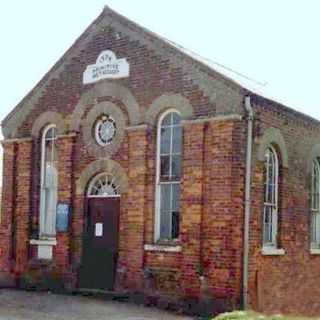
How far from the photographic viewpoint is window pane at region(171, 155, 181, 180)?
50.8 feet

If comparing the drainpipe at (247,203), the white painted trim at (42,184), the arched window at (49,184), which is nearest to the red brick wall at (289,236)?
the drainpipe at (247,203)

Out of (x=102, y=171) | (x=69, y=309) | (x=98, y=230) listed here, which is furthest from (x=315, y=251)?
(x=69, y=309)

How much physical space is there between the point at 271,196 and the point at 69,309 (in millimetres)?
5277

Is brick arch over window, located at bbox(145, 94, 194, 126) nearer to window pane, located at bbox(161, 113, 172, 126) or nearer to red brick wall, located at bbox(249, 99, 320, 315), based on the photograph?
window pane, located at bbox(161, 113, 172, 126)

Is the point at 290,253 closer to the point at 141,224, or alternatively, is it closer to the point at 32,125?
the point at 141,224

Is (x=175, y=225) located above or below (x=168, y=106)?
below

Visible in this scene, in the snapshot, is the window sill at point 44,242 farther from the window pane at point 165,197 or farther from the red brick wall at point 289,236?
the red brick wall at point 289,236

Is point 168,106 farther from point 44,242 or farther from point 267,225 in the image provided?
point 44,242

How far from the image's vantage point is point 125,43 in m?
16.8

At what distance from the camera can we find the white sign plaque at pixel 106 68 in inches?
659

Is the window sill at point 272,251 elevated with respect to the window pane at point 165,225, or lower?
lower

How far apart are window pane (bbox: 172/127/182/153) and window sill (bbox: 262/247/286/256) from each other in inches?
117

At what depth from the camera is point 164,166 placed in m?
15.8

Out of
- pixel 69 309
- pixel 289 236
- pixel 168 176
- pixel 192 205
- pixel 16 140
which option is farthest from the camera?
pixel 16 140
